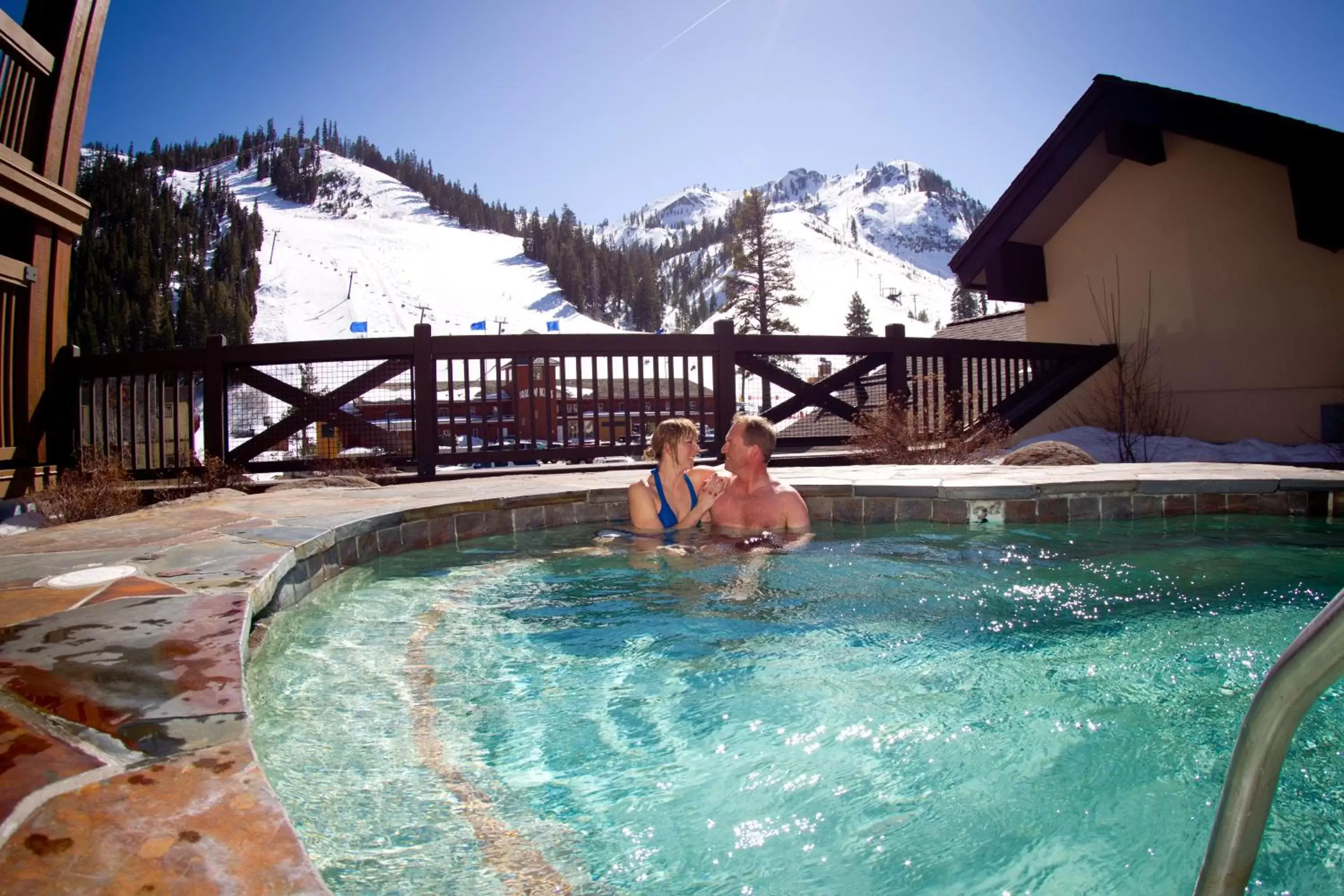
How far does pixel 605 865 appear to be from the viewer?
145 centimetres

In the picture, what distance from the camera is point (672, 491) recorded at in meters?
4.64

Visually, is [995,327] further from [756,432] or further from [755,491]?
[756,432]

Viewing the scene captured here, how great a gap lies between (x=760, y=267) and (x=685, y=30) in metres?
27.1

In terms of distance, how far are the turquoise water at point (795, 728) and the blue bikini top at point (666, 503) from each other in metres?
0.83

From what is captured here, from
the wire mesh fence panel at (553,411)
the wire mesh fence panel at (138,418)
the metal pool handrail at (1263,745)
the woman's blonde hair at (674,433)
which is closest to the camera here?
the metal pool handrail at (1263,745)

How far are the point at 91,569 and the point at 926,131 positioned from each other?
112ft

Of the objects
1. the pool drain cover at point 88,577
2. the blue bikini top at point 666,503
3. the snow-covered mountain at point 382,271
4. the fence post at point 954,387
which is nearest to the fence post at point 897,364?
the fence post at point 954,387

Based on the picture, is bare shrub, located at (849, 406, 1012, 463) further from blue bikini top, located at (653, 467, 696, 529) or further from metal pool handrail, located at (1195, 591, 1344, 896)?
metal pool handrail, located at (1195, 591, 1344, 896)

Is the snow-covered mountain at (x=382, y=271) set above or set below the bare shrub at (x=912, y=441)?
above

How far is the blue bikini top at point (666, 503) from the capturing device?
4641mm

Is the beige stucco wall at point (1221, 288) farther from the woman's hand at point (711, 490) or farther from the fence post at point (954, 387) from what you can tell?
the woman's hand at point (711, 490)

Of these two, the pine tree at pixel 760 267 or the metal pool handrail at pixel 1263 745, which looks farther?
the pine tree at pixel 760 267

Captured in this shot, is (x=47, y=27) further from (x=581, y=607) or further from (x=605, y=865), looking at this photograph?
(x=605, y=865)

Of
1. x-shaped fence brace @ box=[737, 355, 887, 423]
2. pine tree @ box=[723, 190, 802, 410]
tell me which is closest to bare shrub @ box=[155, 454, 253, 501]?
x-shaped fence brace @ box=[737, 355, 887, 423]
